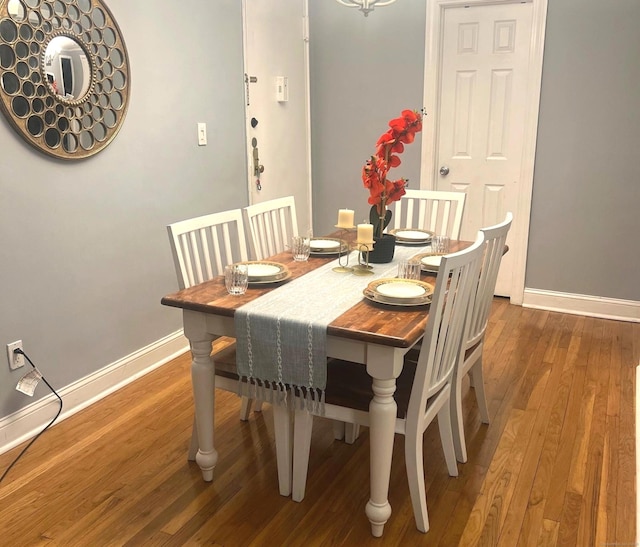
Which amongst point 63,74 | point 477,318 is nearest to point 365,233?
point 477,318

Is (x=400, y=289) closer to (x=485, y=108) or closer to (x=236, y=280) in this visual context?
(x=236, y=280)

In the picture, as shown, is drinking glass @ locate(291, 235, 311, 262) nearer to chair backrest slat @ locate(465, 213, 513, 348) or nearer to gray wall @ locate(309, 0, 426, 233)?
chair backrest slat @ locate(465, 213, 513, 348)

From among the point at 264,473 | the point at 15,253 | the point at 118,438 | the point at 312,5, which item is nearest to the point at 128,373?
the point at 118,438

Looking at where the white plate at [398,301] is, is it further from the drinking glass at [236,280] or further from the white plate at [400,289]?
the drinking glass at [236,280]

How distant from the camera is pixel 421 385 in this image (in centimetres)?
185

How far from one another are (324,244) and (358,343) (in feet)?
3.28

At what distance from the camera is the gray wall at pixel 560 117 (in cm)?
371

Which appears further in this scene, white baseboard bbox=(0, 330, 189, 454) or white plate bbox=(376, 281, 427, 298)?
white baseboard bbox=(0, 330, 189, 454)

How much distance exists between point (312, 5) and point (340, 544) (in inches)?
148

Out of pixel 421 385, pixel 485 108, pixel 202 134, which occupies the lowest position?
pixel 421 385

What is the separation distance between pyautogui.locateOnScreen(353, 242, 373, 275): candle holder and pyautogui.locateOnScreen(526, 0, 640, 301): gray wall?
2044 mm

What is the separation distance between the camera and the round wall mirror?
91.7 inches

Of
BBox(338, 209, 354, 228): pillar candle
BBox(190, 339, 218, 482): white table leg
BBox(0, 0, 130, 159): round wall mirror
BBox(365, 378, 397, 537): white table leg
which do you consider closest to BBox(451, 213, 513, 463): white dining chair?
BBox(365, 378, 397, 537): white table leg

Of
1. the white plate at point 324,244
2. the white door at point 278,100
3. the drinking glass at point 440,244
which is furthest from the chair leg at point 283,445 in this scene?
the white door at point 278,100
